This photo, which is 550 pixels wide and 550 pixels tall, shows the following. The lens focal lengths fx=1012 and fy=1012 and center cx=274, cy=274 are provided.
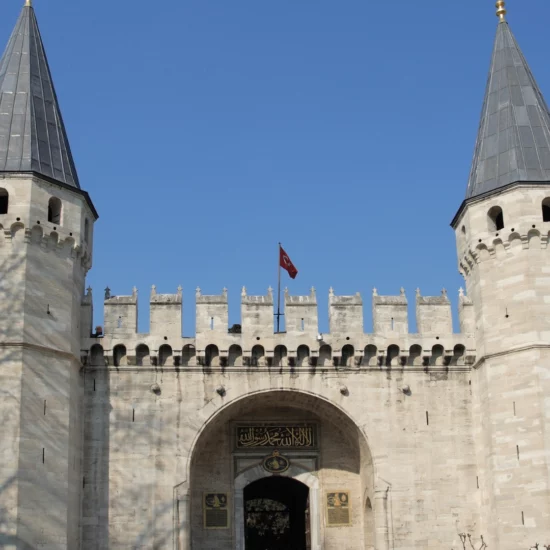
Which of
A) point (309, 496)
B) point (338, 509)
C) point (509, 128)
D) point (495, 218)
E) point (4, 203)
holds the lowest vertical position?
point (338, 509)

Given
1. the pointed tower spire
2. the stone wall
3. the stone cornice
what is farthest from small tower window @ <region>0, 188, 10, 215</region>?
the stone cornice

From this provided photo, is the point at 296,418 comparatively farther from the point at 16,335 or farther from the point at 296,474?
the point at 16,335

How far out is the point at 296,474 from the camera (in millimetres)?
26250

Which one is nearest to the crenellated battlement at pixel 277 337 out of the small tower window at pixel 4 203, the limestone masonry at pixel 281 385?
the limestone masonry at pixel 281 385

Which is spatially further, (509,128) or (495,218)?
(509,128)

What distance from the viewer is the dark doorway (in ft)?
93.8

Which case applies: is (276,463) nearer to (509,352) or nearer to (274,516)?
(274,516)

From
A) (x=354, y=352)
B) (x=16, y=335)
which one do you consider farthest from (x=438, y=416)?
(x=16, y=335)

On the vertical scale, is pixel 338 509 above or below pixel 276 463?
below

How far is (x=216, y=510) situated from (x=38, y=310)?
6.99 meters

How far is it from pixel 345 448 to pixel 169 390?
5046 mm

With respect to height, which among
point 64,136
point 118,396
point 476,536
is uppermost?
point 64,136

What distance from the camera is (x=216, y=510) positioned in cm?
2581

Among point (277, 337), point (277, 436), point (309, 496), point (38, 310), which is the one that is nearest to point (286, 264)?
point (277, 337)
